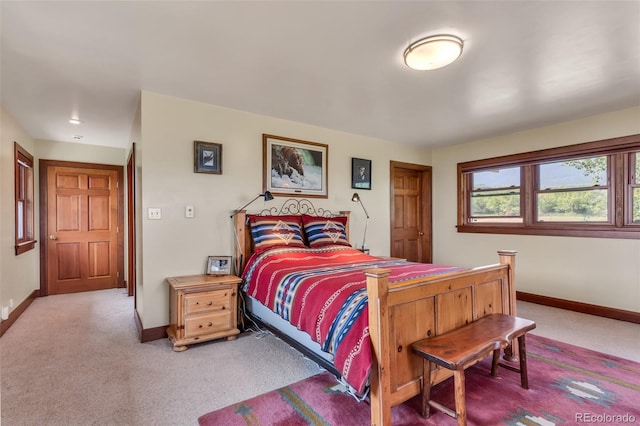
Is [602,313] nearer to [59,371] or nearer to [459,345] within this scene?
[459,345]

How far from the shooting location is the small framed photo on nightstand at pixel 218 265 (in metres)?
3.22

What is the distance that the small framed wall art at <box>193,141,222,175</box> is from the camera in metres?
3.24

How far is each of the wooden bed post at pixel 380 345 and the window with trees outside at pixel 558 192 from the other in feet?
12.0

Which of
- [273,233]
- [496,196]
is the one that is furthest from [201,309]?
[496,196]

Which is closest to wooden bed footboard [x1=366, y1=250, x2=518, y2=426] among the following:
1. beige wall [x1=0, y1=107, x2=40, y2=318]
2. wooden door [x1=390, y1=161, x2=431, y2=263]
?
wooden door [x1=390, y1=161, x2=431, y2=263]

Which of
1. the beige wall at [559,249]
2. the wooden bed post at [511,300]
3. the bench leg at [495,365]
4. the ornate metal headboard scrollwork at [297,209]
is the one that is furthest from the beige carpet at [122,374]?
the beige wall at [559,249]

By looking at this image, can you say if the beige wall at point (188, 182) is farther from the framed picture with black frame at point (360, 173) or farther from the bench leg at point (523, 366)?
the bench leg at point (523, 366)

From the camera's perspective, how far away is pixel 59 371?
2.39 m

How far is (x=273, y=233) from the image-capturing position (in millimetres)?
3373

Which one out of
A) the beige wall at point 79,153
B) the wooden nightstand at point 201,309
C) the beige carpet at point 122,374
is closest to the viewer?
the beige carpet at point 122,374

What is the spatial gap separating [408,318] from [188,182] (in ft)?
8.24

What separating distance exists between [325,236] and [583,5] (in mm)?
2762

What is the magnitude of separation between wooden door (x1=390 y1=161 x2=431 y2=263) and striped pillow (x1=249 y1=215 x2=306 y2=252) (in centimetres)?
218

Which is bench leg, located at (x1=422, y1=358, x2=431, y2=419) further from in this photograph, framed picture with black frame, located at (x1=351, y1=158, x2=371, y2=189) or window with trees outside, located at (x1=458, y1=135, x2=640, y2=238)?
window with trees outside, located at (x1=458, y1=135, x2=640, y2=238)
